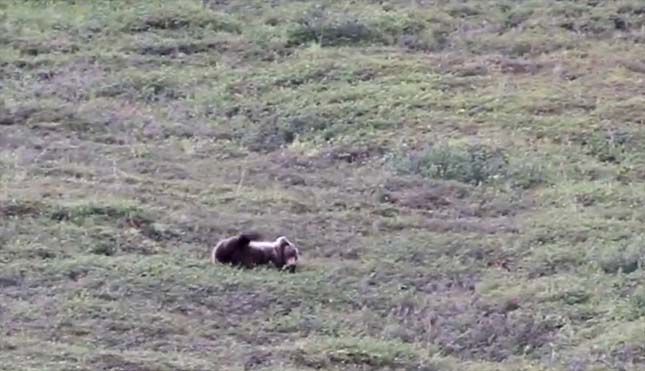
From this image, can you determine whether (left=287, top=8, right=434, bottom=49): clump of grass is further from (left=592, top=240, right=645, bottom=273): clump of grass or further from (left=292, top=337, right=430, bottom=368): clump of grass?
(left=292, top=337, right=430, bottom=368): clump of grass

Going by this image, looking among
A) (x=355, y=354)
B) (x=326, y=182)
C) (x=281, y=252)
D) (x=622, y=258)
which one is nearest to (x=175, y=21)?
(x=326, y=182)

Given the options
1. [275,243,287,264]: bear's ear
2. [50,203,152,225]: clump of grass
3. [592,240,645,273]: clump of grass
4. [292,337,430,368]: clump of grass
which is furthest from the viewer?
[50,203,152,225]: clump of grass

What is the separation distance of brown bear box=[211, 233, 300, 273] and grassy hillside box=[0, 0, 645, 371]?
157 mm

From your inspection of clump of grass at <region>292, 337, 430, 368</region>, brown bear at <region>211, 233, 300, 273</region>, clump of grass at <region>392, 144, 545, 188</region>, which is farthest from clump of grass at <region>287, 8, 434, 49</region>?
clump of grass at <region>292, 337, 430, 368</region>

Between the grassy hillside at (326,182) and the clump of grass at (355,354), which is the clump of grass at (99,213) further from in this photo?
the clump of grass at (355,354)

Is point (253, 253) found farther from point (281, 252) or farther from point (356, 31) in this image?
point (356, 31)

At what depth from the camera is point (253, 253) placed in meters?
11.5

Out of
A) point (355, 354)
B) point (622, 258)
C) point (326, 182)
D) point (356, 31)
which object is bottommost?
point (356, 31)

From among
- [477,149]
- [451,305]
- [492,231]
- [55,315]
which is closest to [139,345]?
[55,315]

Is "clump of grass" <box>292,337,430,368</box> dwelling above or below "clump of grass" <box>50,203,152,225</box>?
above

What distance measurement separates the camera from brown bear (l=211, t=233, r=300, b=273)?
11273 mm

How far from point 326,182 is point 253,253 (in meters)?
2.75

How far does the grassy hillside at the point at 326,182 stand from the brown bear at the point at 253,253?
6.2 inches

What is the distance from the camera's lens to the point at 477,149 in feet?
48.2
